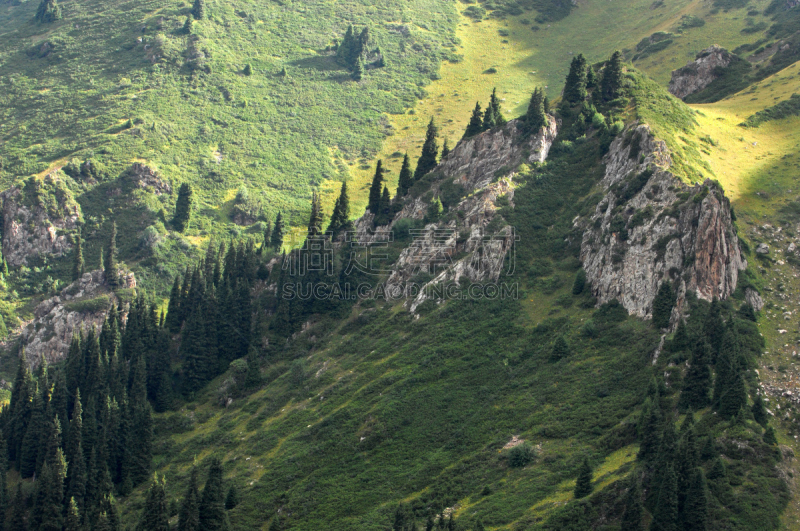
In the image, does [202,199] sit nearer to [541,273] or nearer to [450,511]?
[541,273]

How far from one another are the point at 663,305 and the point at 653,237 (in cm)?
1072

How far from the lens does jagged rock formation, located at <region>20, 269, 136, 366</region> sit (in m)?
144

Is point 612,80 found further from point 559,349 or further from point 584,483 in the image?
point 584,483

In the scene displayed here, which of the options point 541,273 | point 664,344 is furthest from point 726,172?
point 664,344

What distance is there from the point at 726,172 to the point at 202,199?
361 feet

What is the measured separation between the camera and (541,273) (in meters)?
109

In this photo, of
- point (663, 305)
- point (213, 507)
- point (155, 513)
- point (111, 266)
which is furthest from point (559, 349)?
point (111, 266)

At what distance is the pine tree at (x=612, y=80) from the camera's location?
129625 mm

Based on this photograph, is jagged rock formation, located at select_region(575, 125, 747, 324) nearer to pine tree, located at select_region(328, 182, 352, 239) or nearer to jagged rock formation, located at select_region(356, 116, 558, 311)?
jagged rock formation, located at select_region(356, 116, 558, 311)

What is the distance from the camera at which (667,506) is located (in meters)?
64.9

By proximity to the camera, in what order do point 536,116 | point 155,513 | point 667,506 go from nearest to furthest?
point 667,506, point 155,513, point 536,116

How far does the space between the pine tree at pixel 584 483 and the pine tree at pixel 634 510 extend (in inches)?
175

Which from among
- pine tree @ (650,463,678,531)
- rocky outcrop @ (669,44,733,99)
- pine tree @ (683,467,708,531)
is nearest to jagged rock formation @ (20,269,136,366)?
A: pine tree @ (650,463,678,531)

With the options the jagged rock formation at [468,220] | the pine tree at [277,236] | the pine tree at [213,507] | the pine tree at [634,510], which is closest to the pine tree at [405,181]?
the jagged rock formation at [468,220]
